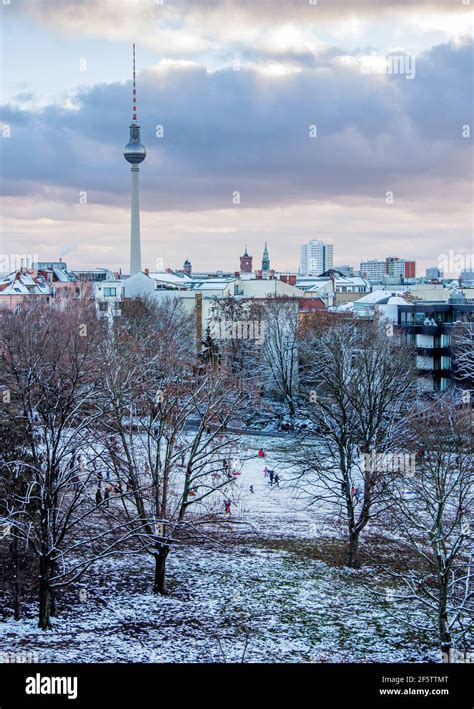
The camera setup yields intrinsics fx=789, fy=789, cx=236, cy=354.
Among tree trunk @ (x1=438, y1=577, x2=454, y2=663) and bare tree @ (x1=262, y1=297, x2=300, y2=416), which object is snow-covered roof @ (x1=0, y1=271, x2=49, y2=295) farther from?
tree trunk @ (x1=438, y1=577, x2=454, y2=663)

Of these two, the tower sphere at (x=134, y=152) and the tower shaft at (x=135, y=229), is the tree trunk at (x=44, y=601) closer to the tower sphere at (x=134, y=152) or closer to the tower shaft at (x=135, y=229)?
the tower shaft at (x=135, y=229)

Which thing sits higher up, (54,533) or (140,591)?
(54,533)

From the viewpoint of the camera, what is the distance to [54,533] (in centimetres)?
1812

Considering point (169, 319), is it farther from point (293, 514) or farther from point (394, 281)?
point (394, 281)

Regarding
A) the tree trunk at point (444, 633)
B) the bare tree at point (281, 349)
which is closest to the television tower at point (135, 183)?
the bare tree at point (281, 349)

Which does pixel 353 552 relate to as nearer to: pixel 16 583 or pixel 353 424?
pixel 353 424

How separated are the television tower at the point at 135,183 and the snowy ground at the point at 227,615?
10847 cm

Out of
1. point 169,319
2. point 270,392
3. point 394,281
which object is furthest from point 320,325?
Result: point 394,281

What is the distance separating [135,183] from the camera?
13300 cm

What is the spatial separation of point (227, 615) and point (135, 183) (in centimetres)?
12030

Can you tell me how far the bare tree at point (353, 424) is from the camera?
24953 mm

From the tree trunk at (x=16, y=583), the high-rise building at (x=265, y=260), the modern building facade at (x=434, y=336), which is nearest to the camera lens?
the tree trunk at (x=16, y=583)
